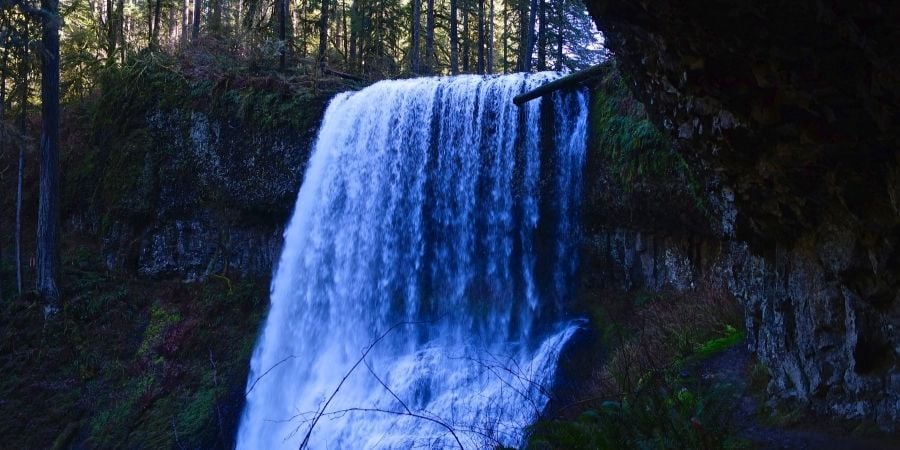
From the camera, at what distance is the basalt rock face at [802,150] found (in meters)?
2.95

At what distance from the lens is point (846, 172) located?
3.55m

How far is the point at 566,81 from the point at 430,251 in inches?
144

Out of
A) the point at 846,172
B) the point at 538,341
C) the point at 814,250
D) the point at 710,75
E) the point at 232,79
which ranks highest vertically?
the point at 232,79

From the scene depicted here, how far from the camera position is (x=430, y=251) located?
1079cm

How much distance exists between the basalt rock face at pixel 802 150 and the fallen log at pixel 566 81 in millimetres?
5033

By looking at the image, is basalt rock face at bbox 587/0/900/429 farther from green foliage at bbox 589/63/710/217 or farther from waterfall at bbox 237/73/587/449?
waterfall at bbox 237/73/587/449

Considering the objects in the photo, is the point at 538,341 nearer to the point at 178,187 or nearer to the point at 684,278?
the point at 684,278

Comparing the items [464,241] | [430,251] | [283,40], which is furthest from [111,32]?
[464,241]

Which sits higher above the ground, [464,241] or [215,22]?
[215,22]

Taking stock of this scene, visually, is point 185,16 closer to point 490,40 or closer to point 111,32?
point 111,32

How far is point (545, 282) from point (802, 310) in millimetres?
5635

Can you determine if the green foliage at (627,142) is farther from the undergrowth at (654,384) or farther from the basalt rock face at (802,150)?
the basalt rock face at (802,150)

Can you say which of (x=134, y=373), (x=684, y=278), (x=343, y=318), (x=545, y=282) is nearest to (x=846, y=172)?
(x=684, y=278)

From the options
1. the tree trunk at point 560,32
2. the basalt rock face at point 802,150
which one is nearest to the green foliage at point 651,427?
the basalt rock face at point 802,150
